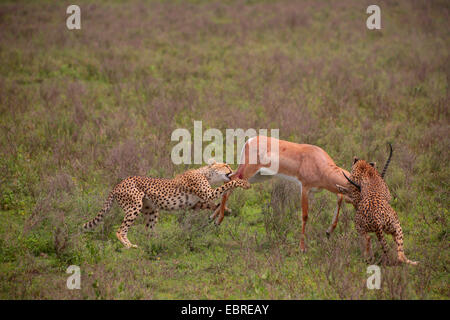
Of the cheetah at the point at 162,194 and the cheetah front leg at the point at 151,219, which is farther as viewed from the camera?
the cheetah front leg at the point at 151,219

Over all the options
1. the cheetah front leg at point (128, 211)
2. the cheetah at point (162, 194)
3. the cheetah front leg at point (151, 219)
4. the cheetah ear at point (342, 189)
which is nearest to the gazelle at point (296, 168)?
the cheetah ear at point (342, 189)

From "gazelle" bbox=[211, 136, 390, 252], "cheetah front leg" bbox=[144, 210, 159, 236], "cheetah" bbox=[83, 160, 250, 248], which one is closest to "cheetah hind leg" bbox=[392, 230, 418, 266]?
"gazelle" bbox=[211, 136, 390, 252]

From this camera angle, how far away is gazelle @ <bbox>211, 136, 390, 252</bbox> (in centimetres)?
744

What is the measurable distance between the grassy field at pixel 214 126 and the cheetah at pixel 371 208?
368 mm

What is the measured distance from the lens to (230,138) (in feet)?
37.2

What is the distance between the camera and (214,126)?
1192cm

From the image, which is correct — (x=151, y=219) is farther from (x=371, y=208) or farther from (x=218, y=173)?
(x=371, y=208)

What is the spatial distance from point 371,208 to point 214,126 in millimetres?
5842

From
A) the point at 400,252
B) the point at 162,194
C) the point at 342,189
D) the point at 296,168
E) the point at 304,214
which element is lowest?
the point at 400,252

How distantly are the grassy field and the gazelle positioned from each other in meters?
0.38

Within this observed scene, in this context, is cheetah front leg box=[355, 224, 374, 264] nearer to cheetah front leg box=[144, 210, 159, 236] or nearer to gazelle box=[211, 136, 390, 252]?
gazelle box=[211, 136, 390, 252]

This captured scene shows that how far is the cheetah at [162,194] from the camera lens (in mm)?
7520

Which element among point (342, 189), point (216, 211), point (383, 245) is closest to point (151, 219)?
point (216, 211)

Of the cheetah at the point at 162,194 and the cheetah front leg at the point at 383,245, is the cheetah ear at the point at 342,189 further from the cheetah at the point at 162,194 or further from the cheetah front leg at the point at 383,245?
the cheetah at the point at 162,194
